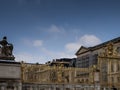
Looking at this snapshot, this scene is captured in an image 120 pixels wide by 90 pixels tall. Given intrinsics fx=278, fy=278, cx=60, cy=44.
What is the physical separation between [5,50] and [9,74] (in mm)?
2141

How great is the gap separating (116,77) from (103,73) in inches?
142

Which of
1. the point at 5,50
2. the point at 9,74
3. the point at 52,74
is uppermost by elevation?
the point at 5,50

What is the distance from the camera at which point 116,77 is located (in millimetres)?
32656

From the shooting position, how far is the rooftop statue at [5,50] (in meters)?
24.5

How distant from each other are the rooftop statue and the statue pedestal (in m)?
0.41

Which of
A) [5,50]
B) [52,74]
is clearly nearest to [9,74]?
[5,50]

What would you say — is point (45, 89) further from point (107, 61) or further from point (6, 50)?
point (107, 61)

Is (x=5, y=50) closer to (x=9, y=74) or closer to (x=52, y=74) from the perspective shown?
(x=9, y=74)

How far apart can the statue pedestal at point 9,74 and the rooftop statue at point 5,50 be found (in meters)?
0.41

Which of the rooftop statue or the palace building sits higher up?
the rooftop statue

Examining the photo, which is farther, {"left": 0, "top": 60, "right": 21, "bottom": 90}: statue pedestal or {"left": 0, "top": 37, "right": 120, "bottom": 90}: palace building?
{"left": 0, "top": 37, "right": 120, "bottom": 90}: palace building

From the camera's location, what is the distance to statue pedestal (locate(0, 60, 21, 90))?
2406 centimetres

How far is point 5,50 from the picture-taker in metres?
24.5

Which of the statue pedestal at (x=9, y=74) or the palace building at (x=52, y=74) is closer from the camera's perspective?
the statue pedestal at (x=9, y=74)
